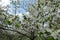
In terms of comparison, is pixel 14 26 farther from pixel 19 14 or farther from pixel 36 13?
pixel 36 13

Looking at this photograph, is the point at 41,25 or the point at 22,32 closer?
the point at 41,25

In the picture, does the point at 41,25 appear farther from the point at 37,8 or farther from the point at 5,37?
the point at 5,37

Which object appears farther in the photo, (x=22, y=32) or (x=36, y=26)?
(x=22, y=32)

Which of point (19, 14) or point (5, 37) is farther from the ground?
point (19, 14)

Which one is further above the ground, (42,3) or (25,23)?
(42,3)

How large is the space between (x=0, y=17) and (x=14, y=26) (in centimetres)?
22

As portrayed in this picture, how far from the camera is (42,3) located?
2111 mm

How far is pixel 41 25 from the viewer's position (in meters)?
2.07

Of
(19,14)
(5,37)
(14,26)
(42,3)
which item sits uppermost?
(42,3)

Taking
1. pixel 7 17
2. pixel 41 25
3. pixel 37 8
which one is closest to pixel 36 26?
pixel 41 25

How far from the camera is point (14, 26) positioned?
7.13ft

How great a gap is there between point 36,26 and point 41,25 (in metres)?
0.07

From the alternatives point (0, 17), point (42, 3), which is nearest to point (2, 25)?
point (0, 17)

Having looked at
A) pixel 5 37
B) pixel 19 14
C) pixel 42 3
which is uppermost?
pixel 42 3
